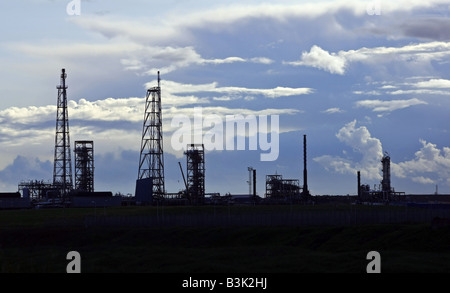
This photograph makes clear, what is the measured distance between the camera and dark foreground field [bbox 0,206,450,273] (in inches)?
2088

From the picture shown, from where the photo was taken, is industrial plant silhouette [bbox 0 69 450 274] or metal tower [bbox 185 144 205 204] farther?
metal tower [bbox 185 144 205 204]

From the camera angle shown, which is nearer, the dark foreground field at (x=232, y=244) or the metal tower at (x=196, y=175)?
the dark foreground field at (x=232, y=244)

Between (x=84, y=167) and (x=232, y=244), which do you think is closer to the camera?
(x=232, y=244)

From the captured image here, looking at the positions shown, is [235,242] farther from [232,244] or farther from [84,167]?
[84,167]

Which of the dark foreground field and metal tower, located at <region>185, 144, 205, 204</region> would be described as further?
metal tower, located at <region>185, 144, 205, 204</region>

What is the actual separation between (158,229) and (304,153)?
350 feet

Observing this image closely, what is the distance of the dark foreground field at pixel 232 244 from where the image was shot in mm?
53031

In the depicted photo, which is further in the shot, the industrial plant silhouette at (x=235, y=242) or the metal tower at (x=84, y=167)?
the metal tower at (x=84, y=167)

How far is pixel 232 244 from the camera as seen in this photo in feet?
255

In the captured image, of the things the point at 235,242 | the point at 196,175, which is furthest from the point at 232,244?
the point at 196,175
